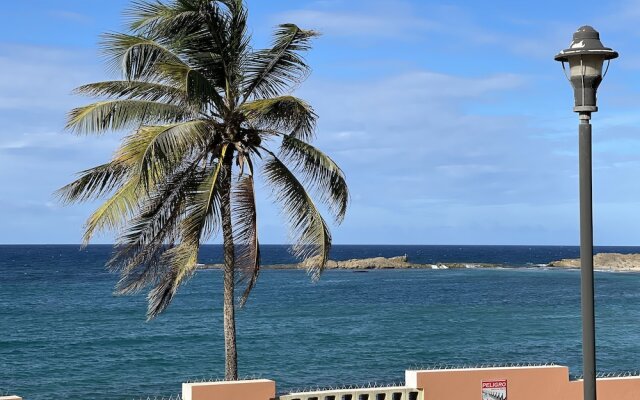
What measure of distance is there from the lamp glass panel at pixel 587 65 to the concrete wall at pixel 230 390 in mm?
6030

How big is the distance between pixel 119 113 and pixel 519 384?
709 cm

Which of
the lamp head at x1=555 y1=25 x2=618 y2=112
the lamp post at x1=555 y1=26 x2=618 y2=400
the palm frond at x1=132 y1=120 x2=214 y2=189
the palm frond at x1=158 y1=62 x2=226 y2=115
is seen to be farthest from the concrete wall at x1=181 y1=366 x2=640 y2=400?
the lamp head at x1=555 y1=25 x2=618 y2=112

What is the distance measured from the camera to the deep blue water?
130ft

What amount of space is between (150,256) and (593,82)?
28.5 feet

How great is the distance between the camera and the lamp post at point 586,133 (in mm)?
7496

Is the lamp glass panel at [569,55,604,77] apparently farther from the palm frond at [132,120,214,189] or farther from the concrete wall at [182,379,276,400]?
the palm frond at [132,120,214,189]

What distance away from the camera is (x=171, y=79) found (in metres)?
14.2

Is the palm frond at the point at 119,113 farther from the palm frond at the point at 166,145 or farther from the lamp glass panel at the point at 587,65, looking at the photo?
the lamp glass panel at the point at 587,65

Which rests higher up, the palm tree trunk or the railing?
the palm tree trunk

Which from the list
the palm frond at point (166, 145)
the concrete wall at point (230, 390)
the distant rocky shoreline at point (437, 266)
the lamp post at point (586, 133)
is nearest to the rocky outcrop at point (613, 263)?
the distant rocky shoreline at point (437, 266)

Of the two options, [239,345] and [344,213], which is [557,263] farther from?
[344,213]

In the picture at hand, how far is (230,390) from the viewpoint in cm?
1144

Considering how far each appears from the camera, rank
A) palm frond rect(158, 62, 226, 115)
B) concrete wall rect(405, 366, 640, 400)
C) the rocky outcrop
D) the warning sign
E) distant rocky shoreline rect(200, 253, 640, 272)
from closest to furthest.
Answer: concrete wall rect(405, 366, 640, 400)
the warning sign
palm frond rect(158, 62, 226, 115)
distant rocky shoreline rect(200, 253, 640, 272)
the rocky outcrop

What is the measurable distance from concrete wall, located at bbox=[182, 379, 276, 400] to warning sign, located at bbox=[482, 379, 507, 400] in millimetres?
3019
